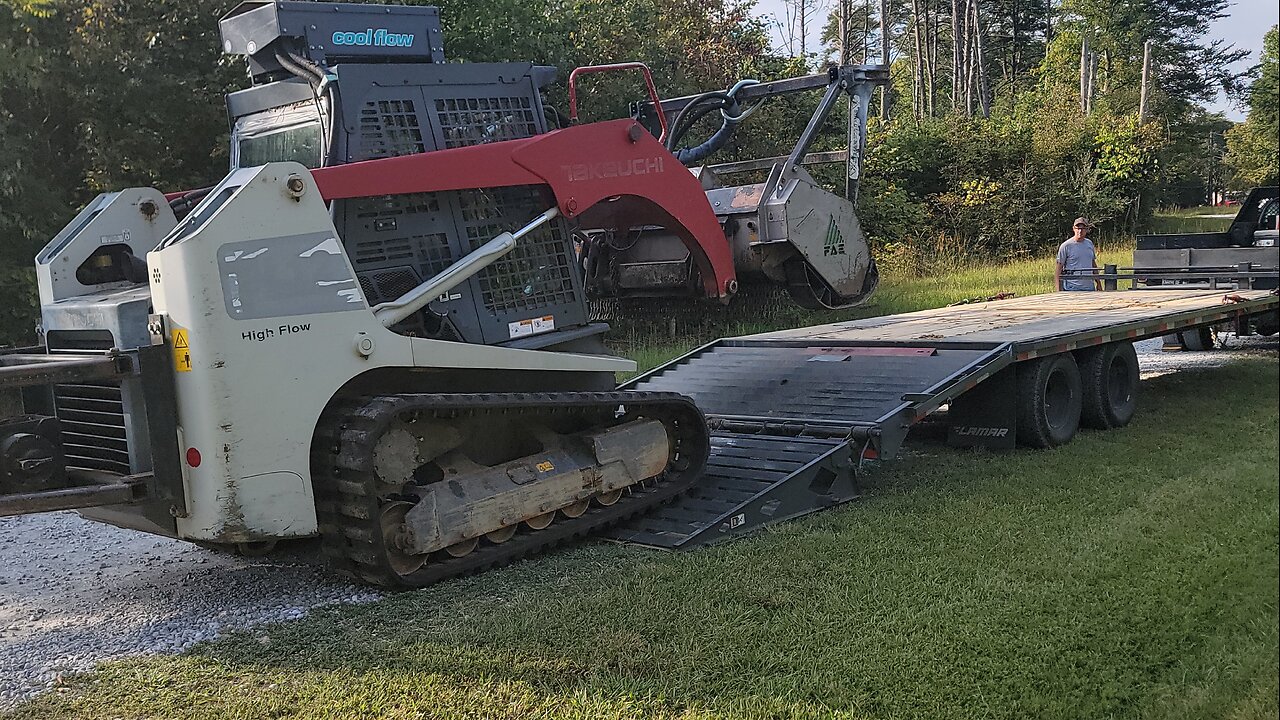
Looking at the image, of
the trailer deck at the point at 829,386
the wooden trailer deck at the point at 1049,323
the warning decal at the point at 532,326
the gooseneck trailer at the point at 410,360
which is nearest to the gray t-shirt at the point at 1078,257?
the wooden trailer deck at the point at 1049,323

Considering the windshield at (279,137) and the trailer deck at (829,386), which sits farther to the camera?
the trailer deck at (829,386)

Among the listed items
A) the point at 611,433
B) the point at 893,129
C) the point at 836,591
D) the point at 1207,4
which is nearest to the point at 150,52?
the point at 611,433

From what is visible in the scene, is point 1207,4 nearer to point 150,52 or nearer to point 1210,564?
point 1210,564

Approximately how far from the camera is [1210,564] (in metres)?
1.64

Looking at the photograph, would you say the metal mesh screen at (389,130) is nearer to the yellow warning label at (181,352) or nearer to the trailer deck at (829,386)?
the yellow warning label at (181,352)

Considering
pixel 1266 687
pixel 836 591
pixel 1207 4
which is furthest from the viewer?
pixel 836 591

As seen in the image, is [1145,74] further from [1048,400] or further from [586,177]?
[1048,400]

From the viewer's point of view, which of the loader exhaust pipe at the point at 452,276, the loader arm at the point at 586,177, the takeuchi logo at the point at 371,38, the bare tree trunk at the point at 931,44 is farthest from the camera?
the bare tree trunk at the point at 931,44

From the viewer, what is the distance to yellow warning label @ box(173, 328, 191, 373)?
4.76 m

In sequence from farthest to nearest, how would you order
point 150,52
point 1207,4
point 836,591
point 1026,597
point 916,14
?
point 916,14, point 150,52, point 836,591, point 1026,597, point 1207,4

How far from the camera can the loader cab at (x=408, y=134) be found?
561cm

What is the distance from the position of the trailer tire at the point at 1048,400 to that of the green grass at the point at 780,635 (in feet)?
5.21

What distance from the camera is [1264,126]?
1.29 metres

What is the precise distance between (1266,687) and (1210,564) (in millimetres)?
389
